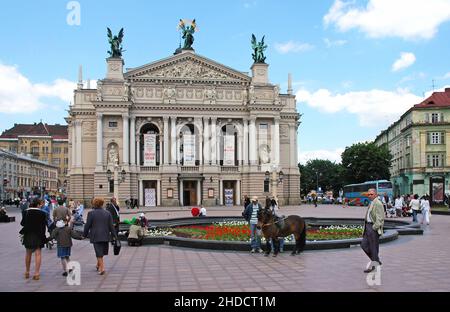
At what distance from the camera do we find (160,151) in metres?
76.1

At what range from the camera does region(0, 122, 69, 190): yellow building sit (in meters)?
154

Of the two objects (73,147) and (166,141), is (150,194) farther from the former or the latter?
(73,147)

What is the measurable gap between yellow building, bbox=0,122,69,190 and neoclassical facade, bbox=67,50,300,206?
8517cm

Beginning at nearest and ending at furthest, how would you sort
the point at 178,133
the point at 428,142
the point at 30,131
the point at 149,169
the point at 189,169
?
1. the point at 149,169
2. the point at 189,169
3. the point at 178,133
4. the point at 428,142
5. the point at 30,131

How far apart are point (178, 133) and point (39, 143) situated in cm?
9647

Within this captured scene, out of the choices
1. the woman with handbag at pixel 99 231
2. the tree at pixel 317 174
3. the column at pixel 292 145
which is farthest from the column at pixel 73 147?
the tree at pixel 317 174

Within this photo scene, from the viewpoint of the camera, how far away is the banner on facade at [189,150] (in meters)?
75.1

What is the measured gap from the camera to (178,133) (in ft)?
250

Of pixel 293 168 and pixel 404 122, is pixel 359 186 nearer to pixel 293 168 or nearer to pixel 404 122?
pixel 293 168

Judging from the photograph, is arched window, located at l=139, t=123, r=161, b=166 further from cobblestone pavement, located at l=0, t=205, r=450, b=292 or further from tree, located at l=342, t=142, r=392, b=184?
cobblestone pavement, located at l=0, t=205, r=450, b=292

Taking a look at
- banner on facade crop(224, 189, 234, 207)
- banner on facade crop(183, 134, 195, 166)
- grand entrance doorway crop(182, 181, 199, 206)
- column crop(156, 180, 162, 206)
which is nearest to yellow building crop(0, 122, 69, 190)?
column crop(156, 180, 162, 206)

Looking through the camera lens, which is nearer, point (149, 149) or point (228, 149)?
point (149, 149)

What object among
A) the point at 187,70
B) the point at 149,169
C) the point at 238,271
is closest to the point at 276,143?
the point at 187,70

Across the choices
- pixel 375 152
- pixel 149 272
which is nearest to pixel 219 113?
pixel 375 152
